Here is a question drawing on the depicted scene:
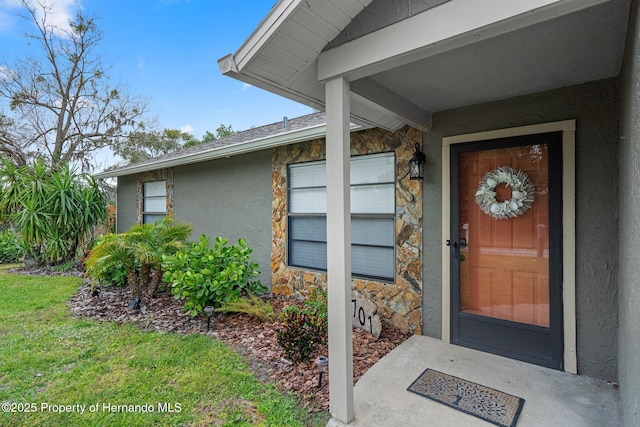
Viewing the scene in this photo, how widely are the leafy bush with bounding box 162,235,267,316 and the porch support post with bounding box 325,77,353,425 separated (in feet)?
7.20

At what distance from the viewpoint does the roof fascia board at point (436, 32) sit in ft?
5.07

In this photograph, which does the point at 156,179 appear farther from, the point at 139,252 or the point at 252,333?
the point at 252,333

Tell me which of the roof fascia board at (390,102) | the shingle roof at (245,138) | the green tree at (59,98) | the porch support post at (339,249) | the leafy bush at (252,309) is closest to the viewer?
the porch support post at (339,249)

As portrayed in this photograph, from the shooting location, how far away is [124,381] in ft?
8.90

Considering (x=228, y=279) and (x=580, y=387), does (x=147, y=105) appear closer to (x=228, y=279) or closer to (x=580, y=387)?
(x=228, y=279)

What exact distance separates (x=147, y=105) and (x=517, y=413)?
18.6m

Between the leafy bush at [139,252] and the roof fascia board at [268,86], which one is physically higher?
the roof fascia board at [268,86]

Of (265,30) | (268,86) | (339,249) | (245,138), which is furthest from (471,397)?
(245,138)

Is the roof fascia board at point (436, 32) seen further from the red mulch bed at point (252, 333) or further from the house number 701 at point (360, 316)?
the house number 701 at point (360, 316)

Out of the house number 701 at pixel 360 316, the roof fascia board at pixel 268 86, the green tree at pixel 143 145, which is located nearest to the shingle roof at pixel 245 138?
the roof fascia board at pixel 268 86

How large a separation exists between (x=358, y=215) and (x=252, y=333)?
78.4 inches

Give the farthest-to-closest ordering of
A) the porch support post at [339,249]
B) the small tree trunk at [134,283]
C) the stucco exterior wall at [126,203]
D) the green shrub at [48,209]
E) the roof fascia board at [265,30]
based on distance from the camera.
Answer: the stucco exterior wall at [126,203] < the green shrub at [48,209] < the small tree trunk at [134,283] < the porch support post at [339,249] < the roof fascia board at [265,30]

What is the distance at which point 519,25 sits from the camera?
5.36ft

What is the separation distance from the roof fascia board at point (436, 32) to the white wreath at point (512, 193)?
5.81 ft
